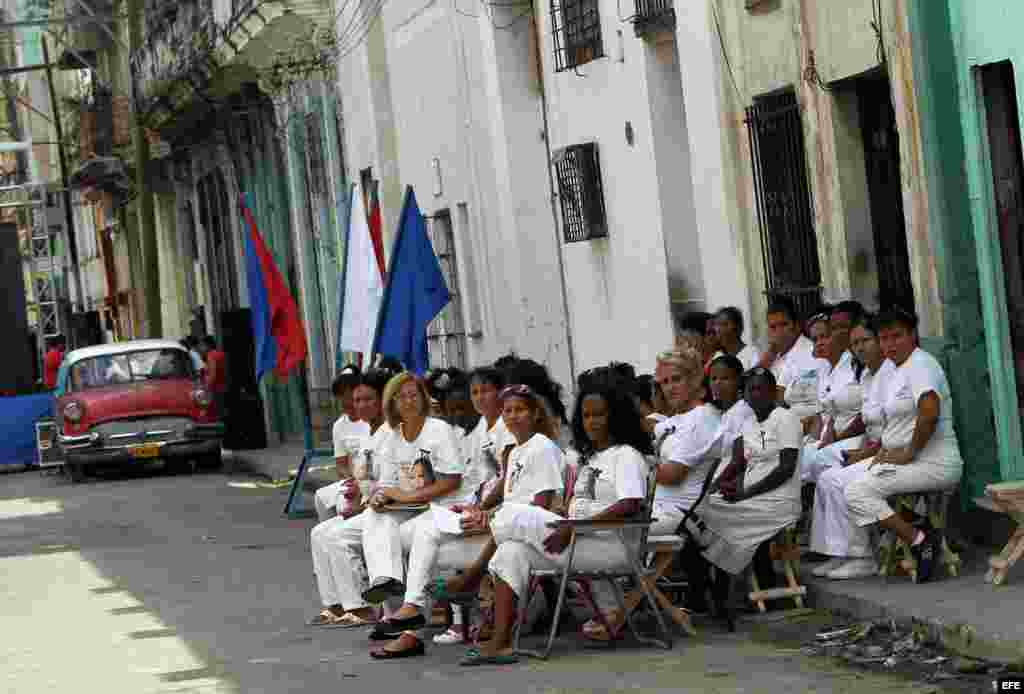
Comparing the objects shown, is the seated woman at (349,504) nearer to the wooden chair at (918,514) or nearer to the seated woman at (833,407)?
the seated woman at (833,407)

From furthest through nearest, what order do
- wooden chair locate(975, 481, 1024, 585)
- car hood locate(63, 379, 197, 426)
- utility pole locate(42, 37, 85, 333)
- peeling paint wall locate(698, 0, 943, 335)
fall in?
utility pole locate(42, 37, 85, 333), car hood locate(63, 379, 197, 426), peeling paint wall locate(698, 0, 943, 335), wooden chair locate(975, 481, 1024, 585)

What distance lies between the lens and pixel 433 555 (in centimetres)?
1236

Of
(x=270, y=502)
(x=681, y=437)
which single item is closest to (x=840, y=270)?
(x=681, y=437)

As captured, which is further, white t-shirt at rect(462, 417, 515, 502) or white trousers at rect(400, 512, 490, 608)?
white t-shirt at rect(462, 417, 515, 502)

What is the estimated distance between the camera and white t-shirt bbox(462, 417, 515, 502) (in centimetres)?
1292

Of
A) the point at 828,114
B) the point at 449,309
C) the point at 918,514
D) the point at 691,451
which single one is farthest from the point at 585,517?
the point at 449,309

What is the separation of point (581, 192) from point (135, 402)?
10.8 m

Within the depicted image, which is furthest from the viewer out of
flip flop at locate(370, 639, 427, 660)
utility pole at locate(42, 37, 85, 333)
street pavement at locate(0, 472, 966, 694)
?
utility pole at locate(42, 37, 85, 333)

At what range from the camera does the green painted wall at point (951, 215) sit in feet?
43.9

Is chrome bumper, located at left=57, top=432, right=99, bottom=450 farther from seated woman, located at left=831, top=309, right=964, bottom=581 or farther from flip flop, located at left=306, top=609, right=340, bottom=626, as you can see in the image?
seated woman, located at left=831, top=309, right=964, bottom=581

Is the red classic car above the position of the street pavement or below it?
above

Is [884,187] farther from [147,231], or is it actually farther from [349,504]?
[147,231]

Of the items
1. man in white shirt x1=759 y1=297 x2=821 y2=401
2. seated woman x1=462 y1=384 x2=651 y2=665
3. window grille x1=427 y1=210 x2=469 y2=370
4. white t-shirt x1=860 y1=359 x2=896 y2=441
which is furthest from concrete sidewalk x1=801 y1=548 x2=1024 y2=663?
window grille x1=427 y1=210 x2=469 y2=370

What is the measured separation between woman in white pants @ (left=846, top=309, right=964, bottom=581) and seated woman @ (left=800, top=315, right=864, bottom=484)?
2.73ft
